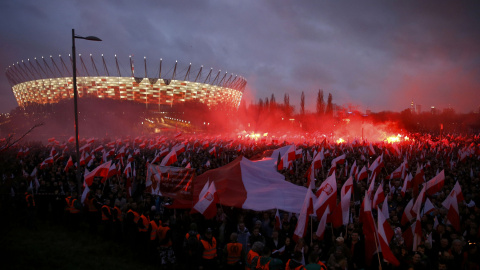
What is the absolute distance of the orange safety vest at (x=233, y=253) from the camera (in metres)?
5.72

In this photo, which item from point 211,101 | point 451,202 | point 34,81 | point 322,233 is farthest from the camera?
point 211,101

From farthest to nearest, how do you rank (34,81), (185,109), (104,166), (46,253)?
(34,81), (185,109), (104,166), (46,253)

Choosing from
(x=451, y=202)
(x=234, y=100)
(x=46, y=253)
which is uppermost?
(x=234, y=100)

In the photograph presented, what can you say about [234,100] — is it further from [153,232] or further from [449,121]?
[153,232]

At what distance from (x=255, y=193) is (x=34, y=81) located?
104 m

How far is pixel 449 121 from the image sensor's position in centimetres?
6362

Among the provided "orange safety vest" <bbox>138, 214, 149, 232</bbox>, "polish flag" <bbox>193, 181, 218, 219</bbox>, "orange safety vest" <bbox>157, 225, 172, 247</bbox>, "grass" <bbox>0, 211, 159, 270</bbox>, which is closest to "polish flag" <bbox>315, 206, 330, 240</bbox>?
"polish flag" <bbox>193, 181, 218, 219</bbox>

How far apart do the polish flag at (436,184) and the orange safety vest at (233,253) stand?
18.5ft

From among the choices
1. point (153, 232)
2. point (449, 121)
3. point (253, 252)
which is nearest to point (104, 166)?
point (153, 232)

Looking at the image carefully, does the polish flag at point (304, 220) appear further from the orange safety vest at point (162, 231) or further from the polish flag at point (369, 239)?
the orange safety vest at point (162, 231)

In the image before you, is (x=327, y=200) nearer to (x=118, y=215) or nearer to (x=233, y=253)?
(x=233, y=253)

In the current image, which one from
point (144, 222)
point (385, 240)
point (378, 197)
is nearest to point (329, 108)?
point (378, 197)

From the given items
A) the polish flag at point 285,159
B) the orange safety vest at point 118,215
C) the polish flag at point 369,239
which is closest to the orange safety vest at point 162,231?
the orange safety vest at point 118,215

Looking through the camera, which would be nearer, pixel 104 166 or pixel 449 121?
pixel 104 166
